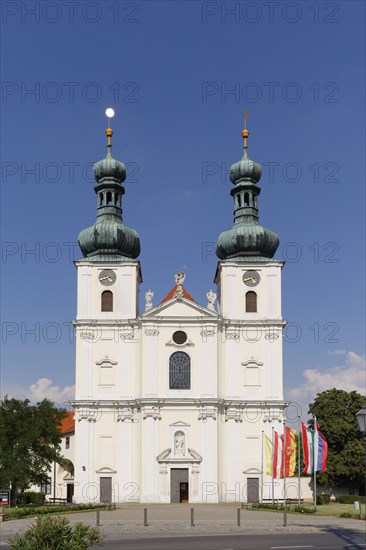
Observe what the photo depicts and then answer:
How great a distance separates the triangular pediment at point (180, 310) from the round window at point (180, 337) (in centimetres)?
119

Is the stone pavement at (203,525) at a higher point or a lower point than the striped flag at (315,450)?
lower

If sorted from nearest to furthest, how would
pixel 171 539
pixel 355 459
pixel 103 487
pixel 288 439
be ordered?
pixel 171 539, pixel 288 439, pixel 103 487, pixel 355 459

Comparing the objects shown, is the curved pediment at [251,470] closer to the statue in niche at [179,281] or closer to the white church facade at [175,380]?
the white church facade at [175,380]

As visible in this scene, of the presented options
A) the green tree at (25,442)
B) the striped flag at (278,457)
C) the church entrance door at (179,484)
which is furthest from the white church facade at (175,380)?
the striped flag at (278,457)

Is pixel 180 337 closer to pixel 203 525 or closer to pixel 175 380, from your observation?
pixel 175 380

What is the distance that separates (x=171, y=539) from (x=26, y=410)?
32050mm

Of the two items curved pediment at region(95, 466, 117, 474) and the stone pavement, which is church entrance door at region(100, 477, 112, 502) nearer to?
curved pediment at region(95, 466, 117, 474)

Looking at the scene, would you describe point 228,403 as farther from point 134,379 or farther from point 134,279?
point 134,279

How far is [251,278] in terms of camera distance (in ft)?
204

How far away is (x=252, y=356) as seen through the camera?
61156 mm

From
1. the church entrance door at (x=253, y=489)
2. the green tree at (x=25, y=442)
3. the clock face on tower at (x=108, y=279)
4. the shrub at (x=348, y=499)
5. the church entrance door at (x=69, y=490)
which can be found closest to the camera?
the green tree at (x=25, y=442)

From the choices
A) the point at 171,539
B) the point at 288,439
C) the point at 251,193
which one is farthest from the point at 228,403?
the point at 171,539

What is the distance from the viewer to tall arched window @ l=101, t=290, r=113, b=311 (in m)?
61.6

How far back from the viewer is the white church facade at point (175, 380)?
58500mm
